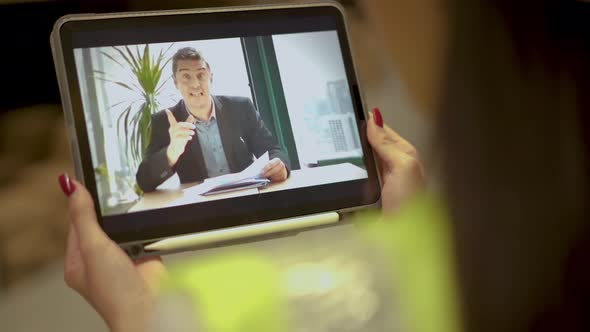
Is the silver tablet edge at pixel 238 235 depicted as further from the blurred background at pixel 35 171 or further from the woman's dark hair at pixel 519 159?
the woman's dark hair at pixel 519 159

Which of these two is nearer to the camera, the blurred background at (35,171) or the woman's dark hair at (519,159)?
the blurred background at (35,171)

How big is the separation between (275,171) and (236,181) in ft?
0.12

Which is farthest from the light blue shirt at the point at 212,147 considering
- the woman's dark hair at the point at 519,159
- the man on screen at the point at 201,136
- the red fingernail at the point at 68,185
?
the woman's dark hair at the point at 519,159

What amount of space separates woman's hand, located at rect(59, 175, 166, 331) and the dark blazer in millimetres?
52

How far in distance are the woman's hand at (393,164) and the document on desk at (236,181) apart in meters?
0.11

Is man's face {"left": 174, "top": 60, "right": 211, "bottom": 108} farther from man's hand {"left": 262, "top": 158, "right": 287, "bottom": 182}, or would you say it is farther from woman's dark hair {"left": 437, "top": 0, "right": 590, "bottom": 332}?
woman's dark hair {"left": 437, "top": 0, "right": 590, "bottom": 332}

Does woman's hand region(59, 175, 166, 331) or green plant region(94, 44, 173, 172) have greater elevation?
green plant region(94, 44, 173, 172)

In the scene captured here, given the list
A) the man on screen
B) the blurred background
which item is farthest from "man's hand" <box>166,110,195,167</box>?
the blurred background

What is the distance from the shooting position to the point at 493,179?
0.70m

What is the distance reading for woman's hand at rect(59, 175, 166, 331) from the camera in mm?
495

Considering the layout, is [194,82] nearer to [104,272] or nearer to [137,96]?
[137,96]

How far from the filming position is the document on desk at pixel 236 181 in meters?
0.52

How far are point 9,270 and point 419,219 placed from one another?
408 mm

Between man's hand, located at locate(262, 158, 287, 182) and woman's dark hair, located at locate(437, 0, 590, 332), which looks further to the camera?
woman's dark hair, located at locate(437, 0, 590, 332)
